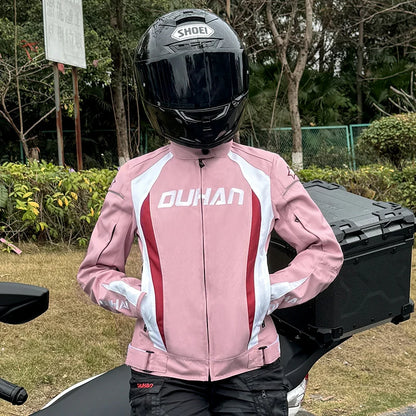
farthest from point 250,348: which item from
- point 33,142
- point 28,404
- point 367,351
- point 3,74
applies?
point 33,142

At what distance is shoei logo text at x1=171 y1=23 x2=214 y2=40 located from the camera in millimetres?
1603

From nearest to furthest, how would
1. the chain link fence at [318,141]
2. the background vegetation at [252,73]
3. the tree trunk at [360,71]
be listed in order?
the background vegetation at [252,73], the chain link fence at [318,141], the tree trunk at [360,71]

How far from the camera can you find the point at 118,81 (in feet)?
59.2

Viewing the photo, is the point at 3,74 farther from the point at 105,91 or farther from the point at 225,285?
the point at 225,285

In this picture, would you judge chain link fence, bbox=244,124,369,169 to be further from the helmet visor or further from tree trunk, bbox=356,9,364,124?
the helmet visor

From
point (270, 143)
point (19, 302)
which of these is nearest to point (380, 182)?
point (19, 302)

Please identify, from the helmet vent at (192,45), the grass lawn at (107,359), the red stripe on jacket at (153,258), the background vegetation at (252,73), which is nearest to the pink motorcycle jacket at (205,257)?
the red stripe on jacket at (153,258)

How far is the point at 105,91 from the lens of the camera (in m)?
20.2

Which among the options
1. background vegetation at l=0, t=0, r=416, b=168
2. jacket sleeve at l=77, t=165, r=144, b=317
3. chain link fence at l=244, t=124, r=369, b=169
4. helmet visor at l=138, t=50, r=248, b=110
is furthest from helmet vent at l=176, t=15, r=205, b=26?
chain link fence at l=244, t=124, r=369, b=169

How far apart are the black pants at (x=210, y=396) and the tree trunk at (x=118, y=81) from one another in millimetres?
15942

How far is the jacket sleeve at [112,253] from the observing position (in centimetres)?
164

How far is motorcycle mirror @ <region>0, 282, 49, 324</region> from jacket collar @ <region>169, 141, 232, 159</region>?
0.65 meters

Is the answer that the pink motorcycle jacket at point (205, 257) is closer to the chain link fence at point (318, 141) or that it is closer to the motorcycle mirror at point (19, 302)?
the motorcycle mirror at point (19, 302)

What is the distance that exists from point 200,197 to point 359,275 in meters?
0.85
